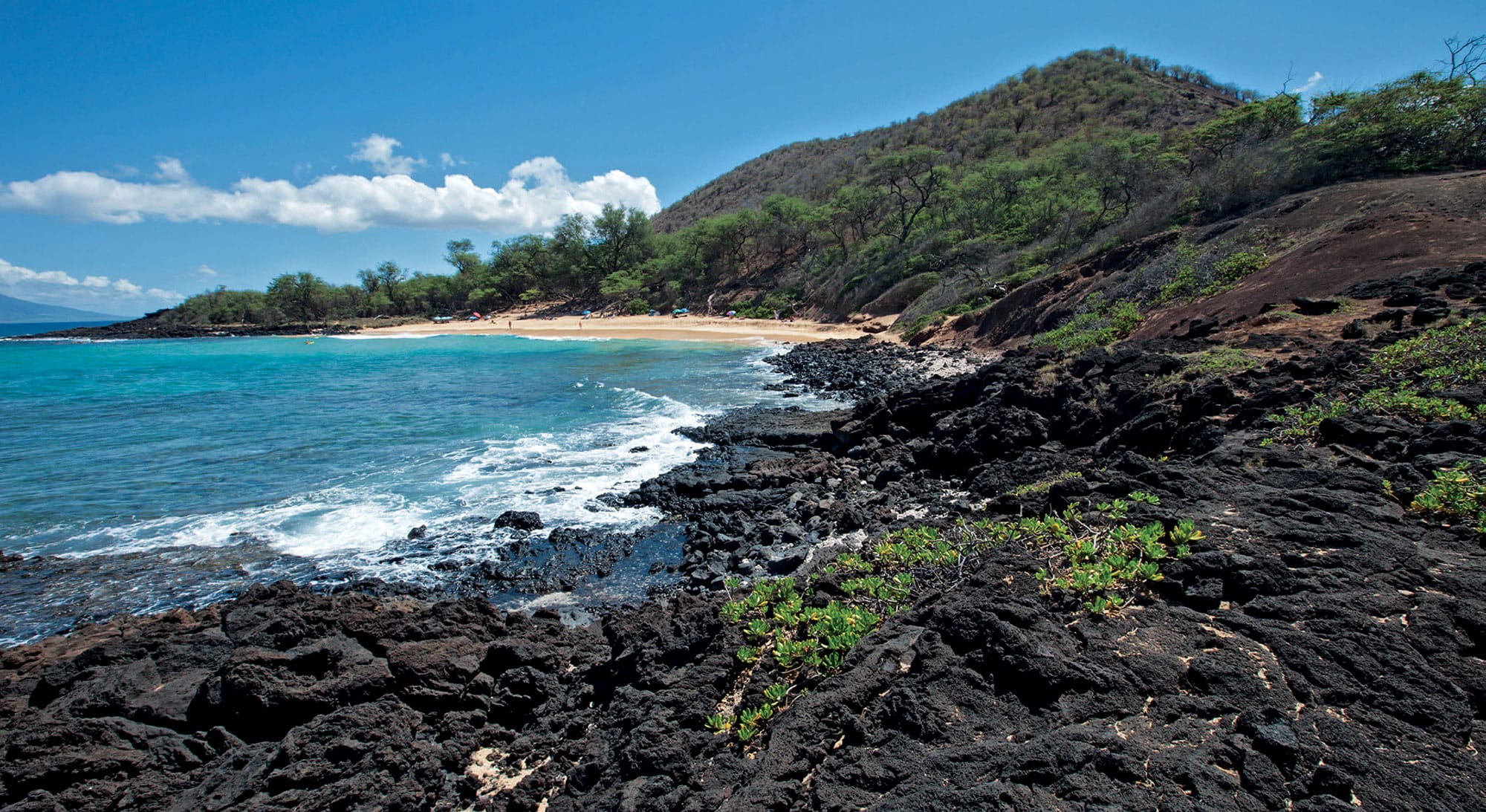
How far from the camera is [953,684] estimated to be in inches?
145

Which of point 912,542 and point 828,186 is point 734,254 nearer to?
point 828,186

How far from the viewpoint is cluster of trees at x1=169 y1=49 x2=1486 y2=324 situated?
2195 cm

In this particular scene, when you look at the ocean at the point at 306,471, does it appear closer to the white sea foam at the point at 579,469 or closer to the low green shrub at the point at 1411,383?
the white sea foam at the point at 579,469

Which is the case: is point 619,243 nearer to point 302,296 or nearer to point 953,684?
point 302,296

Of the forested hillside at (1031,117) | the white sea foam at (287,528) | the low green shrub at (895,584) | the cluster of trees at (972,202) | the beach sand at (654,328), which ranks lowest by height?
the white sea foam at (287,528)

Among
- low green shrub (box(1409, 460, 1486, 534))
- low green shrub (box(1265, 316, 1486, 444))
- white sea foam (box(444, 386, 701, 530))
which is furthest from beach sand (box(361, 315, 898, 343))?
low green shrub (box(1409, 460, 1486, 534))

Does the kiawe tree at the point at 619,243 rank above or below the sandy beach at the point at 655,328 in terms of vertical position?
above

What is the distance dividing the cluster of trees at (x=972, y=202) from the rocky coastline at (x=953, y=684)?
20553 mm

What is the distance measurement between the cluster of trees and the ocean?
18531 mm

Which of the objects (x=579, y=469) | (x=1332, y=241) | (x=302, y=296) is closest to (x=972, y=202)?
(x=1332, y=241)

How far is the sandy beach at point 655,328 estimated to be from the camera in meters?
43.9

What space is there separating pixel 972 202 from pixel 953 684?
4611 centimetres

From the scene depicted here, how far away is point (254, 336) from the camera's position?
77.5m

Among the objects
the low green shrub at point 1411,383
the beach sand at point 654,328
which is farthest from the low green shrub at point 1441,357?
the beach sand at point 654,328
